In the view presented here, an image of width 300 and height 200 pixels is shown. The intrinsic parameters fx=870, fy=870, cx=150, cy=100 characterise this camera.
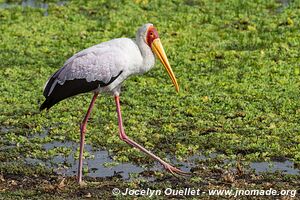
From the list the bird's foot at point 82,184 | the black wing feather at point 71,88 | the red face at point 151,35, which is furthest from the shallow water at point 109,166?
the red face at point 151,35

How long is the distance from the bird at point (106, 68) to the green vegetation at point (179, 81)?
0.70 m

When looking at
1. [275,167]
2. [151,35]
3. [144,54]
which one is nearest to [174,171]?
[275,167]

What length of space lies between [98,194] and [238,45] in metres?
5.19

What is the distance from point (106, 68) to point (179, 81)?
2.77m

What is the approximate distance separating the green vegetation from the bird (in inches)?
27.4

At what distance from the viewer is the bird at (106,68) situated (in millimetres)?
7922

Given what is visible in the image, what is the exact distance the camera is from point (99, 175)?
8.02m

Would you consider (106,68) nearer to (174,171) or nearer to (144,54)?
(144,54)

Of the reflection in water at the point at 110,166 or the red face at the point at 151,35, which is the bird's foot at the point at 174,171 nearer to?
the reflection in water at the point at 110,166

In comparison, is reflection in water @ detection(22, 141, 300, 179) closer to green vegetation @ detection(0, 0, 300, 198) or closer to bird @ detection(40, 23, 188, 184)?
green vegetation @ detection(0, 0, 300, 198)

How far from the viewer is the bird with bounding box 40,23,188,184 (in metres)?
7.92

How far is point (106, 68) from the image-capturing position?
26.0 feet

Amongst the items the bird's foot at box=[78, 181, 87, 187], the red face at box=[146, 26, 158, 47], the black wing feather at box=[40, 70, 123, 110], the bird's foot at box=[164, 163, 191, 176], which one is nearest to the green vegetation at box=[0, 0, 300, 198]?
the bird's foot at box=[164, 163, 191, 176]

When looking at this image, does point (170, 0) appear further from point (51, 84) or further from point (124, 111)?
point (51, 84)
